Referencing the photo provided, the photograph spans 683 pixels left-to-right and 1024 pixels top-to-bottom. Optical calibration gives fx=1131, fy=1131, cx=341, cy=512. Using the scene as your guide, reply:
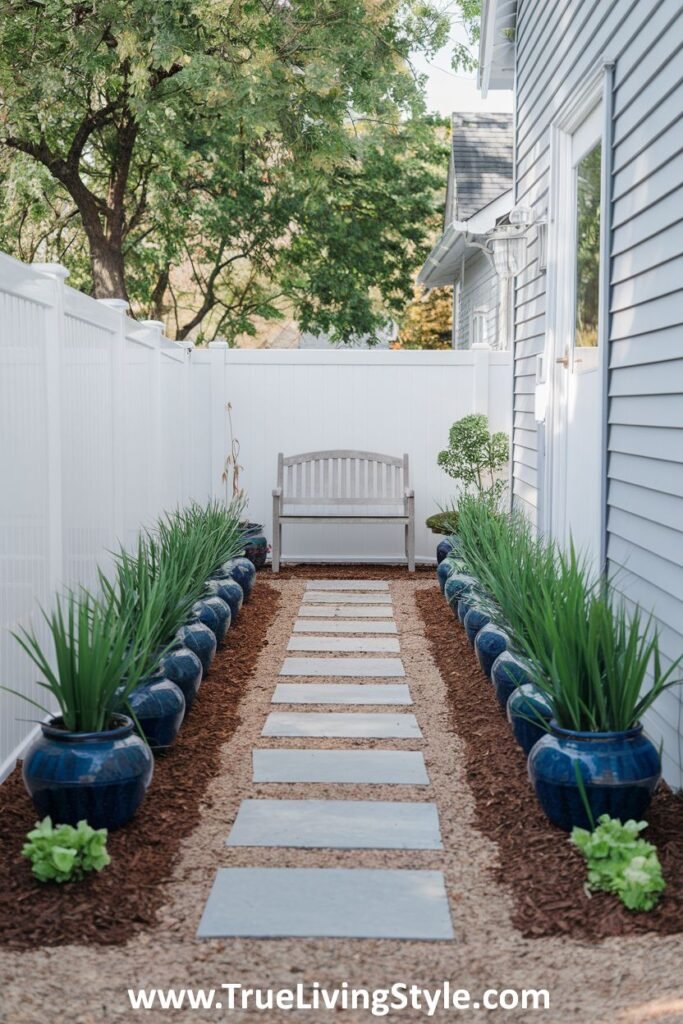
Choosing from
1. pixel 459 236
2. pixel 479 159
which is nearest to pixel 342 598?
pixel 459 236

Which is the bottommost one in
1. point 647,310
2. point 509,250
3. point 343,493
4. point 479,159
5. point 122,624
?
point 343,493

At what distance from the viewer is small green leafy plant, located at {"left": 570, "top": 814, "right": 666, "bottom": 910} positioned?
273 cm

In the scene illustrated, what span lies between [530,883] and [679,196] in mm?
2161

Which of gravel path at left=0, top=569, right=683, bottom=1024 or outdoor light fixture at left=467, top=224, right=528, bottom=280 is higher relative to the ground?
outdoor light fixture at left=467, top=224, right=528, bottom=280

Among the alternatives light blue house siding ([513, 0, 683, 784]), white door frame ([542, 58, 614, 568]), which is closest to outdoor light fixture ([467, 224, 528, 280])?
white door frame ([542, 58, 614, 568])

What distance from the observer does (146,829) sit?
330 centimetres

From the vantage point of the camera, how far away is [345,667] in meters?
5.64

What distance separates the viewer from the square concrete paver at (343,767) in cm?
387

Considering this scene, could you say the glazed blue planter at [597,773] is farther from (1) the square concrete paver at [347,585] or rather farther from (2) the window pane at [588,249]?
(1) the square concrete paver at [347,585]

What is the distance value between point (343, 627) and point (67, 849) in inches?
154

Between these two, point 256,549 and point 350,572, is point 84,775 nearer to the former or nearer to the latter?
point 256,549

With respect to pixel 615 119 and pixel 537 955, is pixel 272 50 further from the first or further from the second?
pixel 537 955

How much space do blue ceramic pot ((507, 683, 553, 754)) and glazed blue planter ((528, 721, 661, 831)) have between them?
1.32 ft

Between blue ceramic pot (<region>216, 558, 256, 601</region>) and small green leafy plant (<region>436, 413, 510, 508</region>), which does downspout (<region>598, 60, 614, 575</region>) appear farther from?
small green leafy plant (<region>436, 413, 510, 508</region>)
